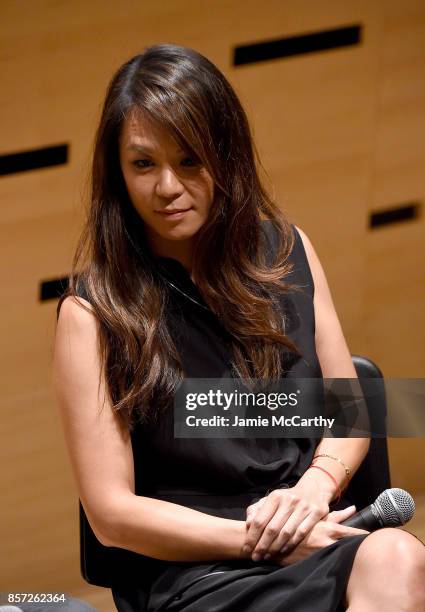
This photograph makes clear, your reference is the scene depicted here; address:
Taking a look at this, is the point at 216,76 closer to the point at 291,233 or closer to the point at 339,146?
the point at 291,233

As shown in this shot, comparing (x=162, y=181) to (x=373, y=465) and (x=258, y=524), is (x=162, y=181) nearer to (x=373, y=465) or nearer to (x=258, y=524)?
(x=258, y=524)

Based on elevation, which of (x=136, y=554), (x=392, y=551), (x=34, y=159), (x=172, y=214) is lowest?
(x=136, y=554)

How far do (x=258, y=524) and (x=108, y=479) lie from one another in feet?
0.93

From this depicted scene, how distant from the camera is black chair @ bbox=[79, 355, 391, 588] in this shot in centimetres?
224

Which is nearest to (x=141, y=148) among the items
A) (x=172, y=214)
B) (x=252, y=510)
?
(x=172, y=214)

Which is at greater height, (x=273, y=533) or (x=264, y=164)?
(x=264, y=164)

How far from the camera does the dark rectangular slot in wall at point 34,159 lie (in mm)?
2975

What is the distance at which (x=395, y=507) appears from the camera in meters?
2.05

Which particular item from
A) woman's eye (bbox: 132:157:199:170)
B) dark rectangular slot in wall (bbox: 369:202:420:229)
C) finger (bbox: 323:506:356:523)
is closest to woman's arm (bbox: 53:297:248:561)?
finger (bbox: 323:506:356:523)

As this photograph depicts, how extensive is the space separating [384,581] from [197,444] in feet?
1.54

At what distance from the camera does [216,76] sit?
7.21 ft

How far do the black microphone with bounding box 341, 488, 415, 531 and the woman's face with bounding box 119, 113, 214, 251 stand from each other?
0.61 meters

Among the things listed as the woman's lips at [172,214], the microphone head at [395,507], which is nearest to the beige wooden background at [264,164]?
the woman's lips at [172,214]

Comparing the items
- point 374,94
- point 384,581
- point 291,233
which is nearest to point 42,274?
point 291,233
